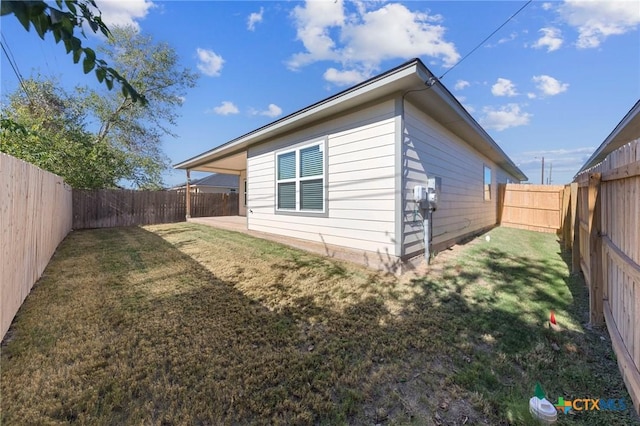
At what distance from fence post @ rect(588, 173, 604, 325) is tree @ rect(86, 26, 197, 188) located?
1899 cm

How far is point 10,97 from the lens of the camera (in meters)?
13.2

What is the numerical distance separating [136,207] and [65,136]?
4546 millimetres

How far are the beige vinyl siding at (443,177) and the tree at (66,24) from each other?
12.8 ft

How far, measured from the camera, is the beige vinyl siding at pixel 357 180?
4461 mm

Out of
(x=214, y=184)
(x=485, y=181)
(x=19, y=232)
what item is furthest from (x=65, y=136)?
(x=485, y=181)

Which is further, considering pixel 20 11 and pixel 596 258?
pixel 596 258

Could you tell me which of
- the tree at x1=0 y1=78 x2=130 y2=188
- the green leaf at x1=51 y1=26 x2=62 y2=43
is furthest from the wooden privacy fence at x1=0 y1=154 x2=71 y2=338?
the tree at x1=0 y1=78 x2=130 y2=188

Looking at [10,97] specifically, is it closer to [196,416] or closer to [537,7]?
[196,416]

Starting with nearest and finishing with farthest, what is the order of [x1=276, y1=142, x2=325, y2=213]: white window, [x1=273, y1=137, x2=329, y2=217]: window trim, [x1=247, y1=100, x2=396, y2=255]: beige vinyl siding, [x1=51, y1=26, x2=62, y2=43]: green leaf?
[x1=51, y1=26, x2=62, y2=43]: green leaf, [x1=247, y1=100, x2=396, y2=255]: beige vinyl siding, [x1=273, y1=137, x2=329, y2=217]: window trim, [x1=276, y1=142, x2=325, y2=213]: white window

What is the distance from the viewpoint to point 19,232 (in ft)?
9.84

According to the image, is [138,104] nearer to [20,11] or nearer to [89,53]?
[89,53]

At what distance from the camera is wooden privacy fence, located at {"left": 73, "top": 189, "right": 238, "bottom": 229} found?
10.8 meters

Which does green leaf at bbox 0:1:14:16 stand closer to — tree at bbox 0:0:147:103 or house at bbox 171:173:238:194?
tree at bbox 0:0:147:103

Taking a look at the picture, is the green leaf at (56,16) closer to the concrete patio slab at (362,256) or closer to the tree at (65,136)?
the concrete patio slab at (362,256)
